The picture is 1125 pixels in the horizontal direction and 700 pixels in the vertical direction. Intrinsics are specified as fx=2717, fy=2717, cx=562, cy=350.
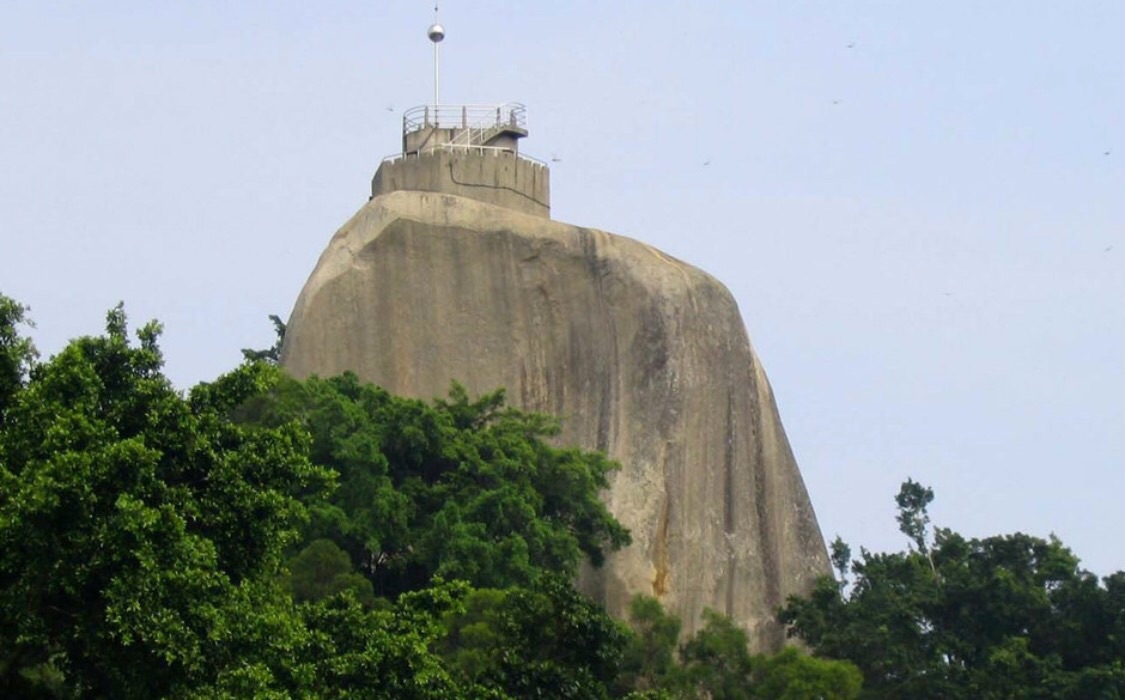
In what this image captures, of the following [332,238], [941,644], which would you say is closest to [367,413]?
[332,238]

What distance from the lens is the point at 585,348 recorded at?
135 feet

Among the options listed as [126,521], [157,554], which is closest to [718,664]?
[157,554]

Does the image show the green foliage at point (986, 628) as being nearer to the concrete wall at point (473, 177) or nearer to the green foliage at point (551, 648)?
the green foliage at point (551, 648)

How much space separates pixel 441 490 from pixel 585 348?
19.3 feet

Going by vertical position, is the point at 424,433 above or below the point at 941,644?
above

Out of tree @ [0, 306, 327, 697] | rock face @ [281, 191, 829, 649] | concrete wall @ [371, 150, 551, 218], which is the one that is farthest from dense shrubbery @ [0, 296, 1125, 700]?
concrete wall @ [371, 150, 551, 218]

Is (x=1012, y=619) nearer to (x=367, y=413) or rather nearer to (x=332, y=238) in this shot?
(x=367, y=413)

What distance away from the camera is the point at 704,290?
41.7 meters

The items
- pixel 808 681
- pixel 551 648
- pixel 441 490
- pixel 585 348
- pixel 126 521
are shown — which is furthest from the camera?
pixel 585 348

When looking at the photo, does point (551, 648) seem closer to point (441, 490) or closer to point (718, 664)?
point (718, 664)

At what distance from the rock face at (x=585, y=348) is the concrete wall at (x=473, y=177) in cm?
70

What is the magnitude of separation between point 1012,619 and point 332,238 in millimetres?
12473

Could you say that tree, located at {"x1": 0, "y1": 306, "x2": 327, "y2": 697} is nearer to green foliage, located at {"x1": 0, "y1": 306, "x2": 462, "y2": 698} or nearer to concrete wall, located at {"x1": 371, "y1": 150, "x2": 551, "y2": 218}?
green foliage, located at {"x1": 0, "y1": 306, "x2": 462, "y2": 698}

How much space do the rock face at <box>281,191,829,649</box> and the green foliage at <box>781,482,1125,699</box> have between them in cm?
375
